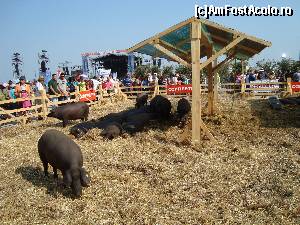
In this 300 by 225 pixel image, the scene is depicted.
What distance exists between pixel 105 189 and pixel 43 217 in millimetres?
1200

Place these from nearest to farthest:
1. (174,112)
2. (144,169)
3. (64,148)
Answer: (64,148)
(144,169)
(174,112)

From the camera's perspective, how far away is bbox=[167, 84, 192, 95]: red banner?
2081 centimetres

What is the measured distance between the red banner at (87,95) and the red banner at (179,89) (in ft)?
14.9

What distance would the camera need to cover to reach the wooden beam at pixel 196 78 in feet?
28.5

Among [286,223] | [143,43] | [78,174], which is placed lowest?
[286,223]

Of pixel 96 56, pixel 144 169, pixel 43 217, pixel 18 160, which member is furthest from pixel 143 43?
pixel 96 56

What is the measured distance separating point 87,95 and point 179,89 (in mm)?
5480

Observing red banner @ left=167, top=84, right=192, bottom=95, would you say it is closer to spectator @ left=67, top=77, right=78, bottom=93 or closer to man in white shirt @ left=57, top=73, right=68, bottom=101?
spectator @ left=67, top=77, right=78, bottom=93

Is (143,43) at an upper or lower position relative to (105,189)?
upper

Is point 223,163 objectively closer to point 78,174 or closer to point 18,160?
point 78,174

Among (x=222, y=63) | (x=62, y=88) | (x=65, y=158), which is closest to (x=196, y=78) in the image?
(x=65, y=158)

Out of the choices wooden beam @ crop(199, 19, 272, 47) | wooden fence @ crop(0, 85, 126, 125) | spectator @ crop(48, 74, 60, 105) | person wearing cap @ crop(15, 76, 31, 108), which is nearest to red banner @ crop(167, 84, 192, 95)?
wooden fence @ crop(0, 85, 126, 125)

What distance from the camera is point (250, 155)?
8.00 m

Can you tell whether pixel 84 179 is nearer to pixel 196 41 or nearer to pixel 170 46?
pixel 196 41
